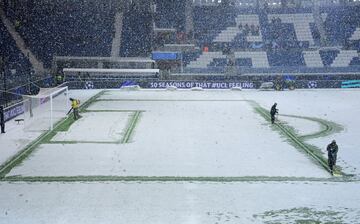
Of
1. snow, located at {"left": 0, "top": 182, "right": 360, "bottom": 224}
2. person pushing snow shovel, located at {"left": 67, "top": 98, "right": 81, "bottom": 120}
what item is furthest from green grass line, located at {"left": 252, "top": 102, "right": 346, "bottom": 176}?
person pushing snow shovel, located at {"left": 67, "top": 98, "right": 81, "bottom": 120}

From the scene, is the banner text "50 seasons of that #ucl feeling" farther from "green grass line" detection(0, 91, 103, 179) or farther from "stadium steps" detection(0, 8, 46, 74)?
"green grass line" detection(0, 91, 103, 179)

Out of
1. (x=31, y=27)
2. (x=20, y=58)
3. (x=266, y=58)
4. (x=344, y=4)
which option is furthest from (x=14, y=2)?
(x=344, y=4)

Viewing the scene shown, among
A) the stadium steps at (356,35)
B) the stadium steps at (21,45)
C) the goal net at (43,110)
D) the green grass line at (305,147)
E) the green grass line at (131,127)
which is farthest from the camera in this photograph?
the stadium steps at (356,35)

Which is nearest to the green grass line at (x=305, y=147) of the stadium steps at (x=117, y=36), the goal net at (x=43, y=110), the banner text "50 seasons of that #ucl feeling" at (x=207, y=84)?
the goal net at (x=43, y=110)

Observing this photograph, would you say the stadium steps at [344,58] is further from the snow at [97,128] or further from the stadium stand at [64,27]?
the snow at [97,128]

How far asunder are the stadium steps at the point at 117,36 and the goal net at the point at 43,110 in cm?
1773

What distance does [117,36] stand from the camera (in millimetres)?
64312

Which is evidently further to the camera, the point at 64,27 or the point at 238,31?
the point at 238,31

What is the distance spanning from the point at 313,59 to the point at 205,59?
12700 millimetres

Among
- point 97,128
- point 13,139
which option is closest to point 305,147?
point 97,128

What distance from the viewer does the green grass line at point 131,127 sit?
28438 mm

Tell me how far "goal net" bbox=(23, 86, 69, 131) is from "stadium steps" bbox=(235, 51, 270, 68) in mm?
25374

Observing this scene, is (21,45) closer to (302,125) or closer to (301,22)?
(301,22)

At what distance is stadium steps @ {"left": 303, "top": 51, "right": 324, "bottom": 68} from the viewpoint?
61.7 metres
